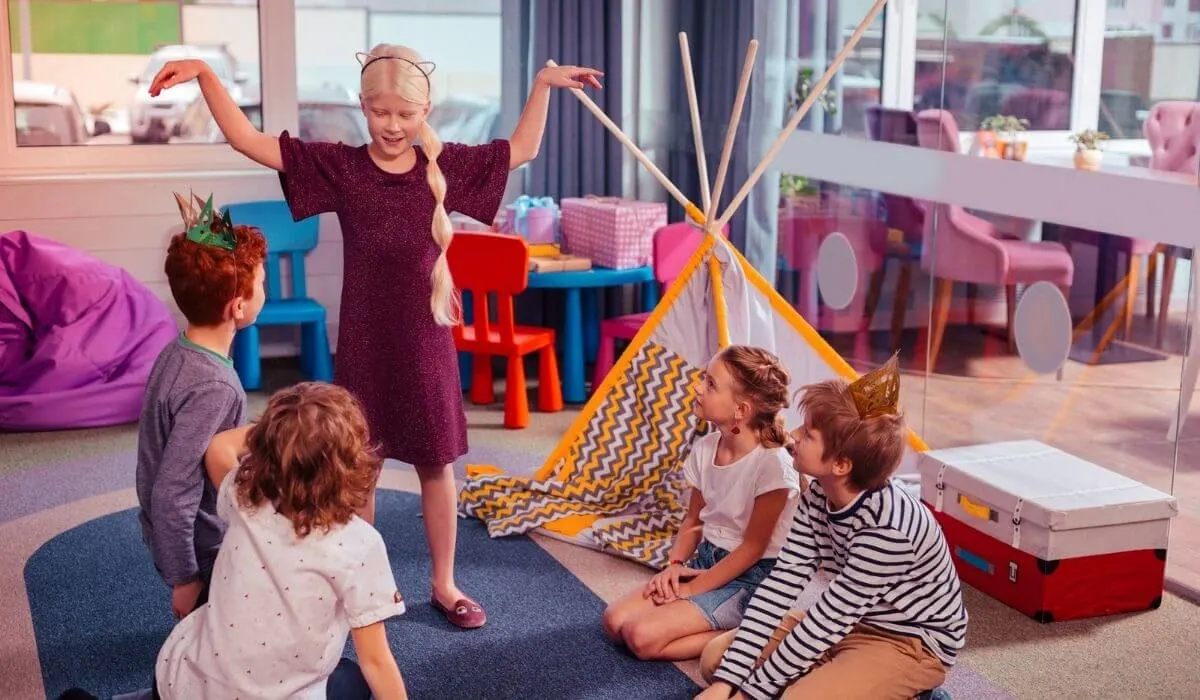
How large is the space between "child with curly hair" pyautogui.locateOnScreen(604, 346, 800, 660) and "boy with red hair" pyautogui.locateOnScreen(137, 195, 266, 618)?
0.92 m

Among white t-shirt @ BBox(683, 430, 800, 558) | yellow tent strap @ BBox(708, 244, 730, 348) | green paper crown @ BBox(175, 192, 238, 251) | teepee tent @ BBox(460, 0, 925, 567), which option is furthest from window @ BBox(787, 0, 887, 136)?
green paper crown @ BBox(175, 192, 238, 251)

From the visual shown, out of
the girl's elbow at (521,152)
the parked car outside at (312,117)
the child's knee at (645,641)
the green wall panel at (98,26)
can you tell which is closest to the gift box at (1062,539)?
the child's knee at (645,641)

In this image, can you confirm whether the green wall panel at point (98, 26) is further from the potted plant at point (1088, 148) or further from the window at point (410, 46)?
the potted plant at point (1088, 148)

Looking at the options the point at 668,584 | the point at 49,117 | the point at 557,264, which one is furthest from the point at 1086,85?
the point at 49,117

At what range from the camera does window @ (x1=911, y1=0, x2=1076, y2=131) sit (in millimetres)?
3936

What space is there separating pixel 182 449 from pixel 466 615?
3.00 ft

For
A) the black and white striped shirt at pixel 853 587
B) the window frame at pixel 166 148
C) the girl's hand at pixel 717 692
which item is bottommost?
the girl's hand at pixel 717 692

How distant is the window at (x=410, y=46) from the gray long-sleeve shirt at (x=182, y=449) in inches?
128

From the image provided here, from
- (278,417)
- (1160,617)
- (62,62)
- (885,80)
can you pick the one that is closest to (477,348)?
(885,80)

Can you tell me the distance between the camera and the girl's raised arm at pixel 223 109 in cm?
249

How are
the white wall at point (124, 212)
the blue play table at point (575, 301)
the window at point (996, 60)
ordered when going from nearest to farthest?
the window at point (996, 60), the blue play table at point (575, 301), the white wall at point (124, 212)

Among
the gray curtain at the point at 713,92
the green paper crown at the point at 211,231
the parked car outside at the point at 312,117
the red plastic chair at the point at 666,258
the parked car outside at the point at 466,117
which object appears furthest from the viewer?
the parked car outside at the point at 466,117

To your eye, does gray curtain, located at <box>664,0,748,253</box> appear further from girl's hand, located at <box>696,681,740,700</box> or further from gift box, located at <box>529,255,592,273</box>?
girl's hand, located at <box>696,681,740,700</box>

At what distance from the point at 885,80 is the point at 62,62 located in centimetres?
308
